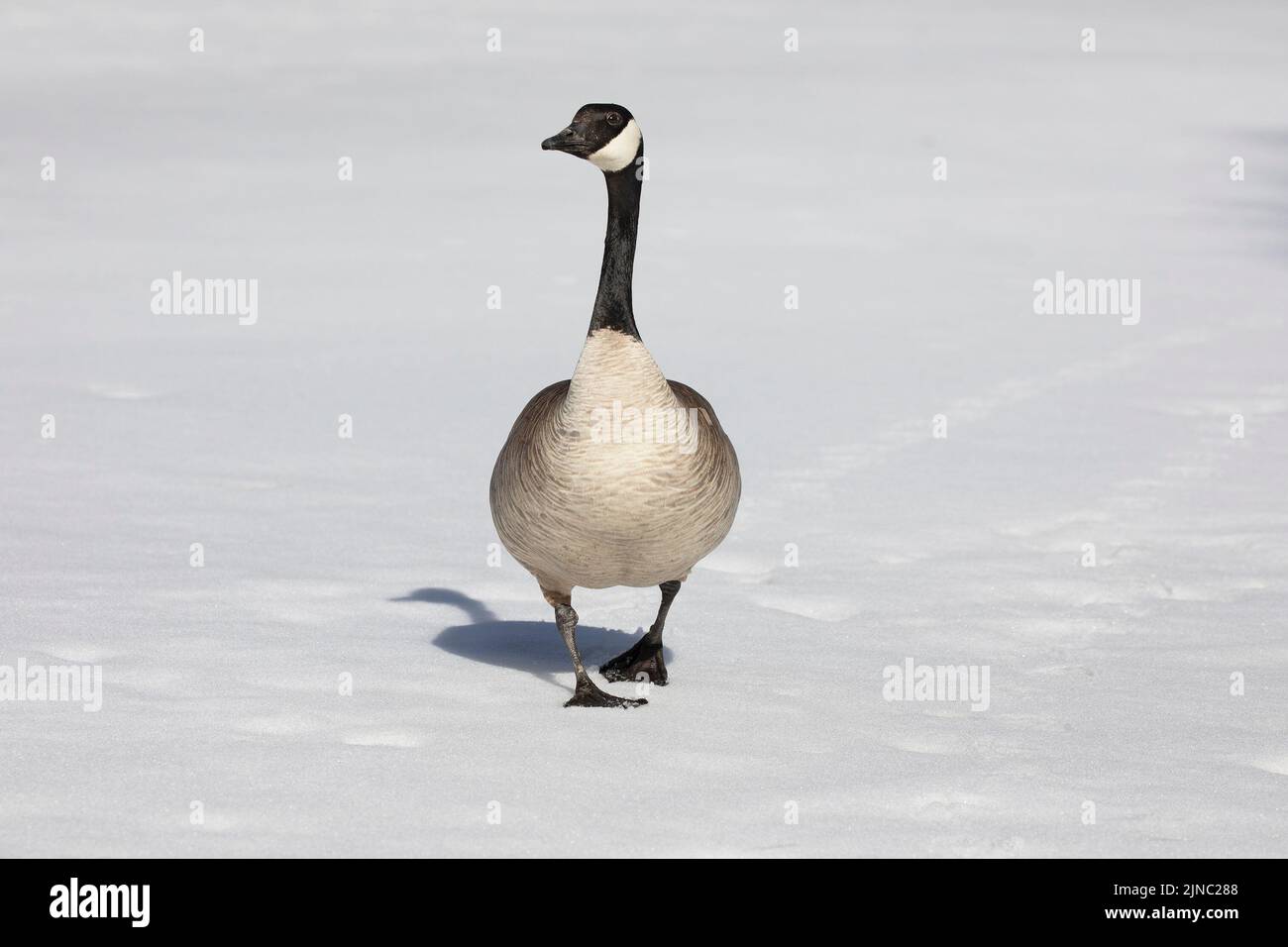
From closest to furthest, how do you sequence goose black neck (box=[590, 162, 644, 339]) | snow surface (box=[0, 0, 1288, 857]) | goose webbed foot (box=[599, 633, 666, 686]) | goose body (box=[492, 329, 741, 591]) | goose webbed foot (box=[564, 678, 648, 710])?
1. snow surface (box=[0, 0, 1288, 857])
2. goose body (box=[492, 329, 741, 591])
3. goose black neck (box=[590, 162, 644, 339])
4. goose webbed foot (box=[564, 678, 648, 710])
5. goose webbed foot (box=[599, 633, 666, 686])

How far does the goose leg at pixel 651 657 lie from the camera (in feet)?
22.8

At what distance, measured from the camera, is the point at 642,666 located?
23.0ft

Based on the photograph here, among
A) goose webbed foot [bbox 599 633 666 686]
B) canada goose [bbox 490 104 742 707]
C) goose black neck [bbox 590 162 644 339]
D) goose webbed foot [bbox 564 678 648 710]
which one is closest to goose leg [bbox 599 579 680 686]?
goose webbed foot [bbox 599 633 666 686]

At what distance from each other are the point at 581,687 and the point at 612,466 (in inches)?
39.8

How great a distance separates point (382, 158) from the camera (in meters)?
22.2

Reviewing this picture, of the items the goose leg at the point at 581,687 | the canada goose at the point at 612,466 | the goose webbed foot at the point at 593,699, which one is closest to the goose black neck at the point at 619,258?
the canada goose at the point at 612,466

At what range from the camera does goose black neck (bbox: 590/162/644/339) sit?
251 inches

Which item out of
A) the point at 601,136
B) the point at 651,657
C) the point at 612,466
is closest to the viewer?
the point at 612,466

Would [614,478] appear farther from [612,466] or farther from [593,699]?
[593,699]

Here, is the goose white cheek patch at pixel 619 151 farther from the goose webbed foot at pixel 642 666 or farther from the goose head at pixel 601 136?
the goose webbed foot at pixel 642 666

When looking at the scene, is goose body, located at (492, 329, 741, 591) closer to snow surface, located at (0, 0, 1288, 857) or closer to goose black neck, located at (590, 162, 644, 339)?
goose black neck, located at (590, 162, 644, 339)

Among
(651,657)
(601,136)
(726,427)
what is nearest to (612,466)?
(651,657)

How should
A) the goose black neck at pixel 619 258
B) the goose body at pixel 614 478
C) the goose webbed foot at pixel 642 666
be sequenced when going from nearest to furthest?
the goose body at pixel 614 478, the goose black neck at pixel 619 258, the goose webbed foot at pixel 642 666

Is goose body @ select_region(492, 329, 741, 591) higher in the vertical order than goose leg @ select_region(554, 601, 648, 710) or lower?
higher
